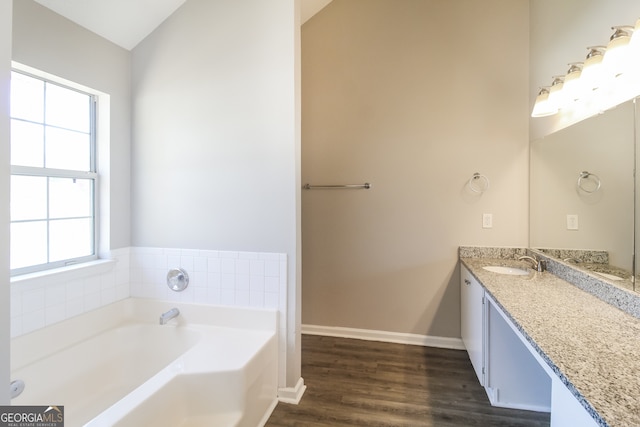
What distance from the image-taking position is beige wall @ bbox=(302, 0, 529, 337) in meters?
2.60

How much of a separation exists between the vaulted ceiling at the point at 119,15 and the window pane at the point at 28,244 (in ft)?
4.16

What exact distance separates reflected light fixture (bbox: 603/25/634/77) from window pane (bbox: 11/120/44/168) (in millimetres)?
3119

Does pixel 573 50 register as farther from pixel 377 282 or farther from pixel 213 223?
pixel 213 223

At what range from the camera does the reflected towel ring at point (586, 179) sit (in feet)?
5.88

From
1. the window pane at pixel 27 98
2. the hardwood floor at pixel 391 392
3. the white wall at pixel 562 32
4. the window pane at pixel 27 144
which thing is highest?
the white wall at pixel 562 32

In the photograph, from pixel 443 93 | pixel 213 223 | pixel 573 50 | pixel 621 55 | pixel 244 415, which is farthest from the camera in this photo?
pixel 443 93

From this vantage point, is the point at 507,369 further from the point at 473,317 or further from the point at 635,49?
the point at 635,49

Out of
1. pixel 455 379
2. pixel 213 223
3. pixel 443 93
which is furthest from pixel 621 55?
pixel 213 223

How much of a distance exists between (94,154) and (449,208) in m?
2.84

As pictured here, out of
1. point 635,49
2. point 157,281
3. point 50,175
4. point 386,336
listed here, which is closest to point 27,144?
point 50,175

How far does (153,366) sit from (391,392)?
64.4 inches

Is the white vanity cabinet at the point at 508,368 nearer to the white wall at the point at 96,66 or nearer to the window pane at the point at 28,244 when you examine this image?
the white wall at the point at 96,66

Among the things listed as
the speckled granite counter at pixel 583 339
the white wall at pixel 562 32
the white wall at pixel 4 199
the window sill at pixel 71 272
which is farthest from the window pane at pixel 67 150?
the white wall at pixel 562 32

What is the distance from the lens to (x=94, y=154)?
2.20m
